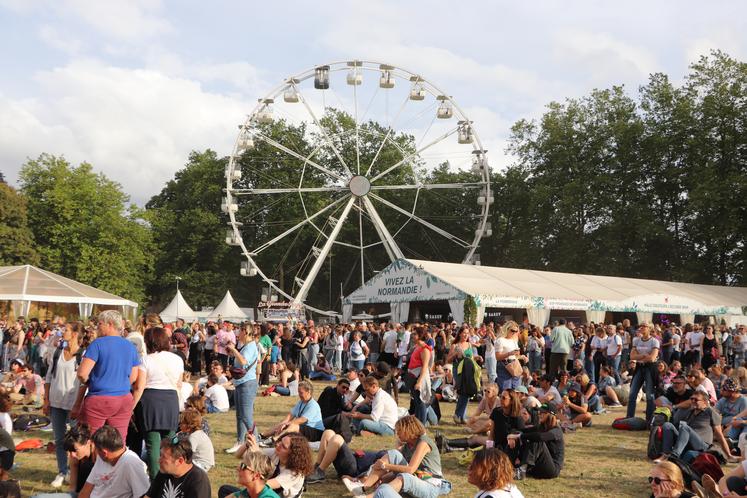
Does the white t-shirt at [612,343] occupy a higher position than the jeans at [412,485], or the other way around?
the white t-shirt at [612,343]

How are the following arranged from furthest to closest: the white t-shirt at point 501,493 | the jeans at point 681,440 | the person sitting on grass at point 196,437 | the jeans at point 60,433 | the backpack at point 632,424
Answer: the backpack at point 632,424, the jeans at point 681,440, the jeans at point 60,433, the person sitting on grass at point 196,437, the white t-shirt at point 501,493

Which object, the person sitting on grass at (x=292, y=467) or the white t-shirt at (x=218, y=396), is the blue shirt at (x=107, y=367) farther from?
the white t-shirt at (x=218, y=396)

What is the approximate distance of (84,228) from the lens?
47062mm

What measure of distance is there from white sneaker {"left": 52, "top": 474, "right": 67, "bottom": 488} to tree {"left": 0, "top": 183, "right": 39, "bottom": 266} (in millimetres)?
38945

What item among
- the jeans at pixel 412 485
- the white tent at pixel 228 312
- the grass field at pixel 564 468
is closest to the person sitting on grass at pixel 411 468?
the jeans at pixel 412 485

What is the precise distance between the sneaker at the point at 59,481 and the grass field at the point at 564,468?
0.19 feet

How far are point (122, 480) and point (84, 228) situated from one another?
147 feet

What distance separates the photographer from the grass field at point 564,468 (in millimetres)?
Result: 7438

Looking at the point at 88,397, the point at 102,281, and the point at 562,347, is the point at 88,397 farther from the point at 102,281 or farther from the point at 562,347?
the point at 102,281

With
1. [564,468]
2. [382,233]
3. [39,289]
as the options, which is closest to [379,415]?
[564,468]

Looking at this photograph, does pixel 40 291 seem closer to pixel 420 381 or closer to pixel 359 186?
pixel 359 186

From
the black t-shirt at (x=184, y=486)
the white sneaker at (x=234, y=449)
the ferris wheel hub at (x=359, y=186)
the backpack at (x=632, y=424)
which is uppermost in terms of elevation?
the ferris wheel hub at (x=359, y=186)

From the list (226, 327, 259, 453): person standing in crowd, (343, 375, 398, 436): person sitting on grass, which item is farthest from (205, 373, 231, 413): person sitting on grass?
(343, 375, 398, 436): person sitting on grass

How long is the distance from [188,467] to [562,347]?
1126 centimetres
